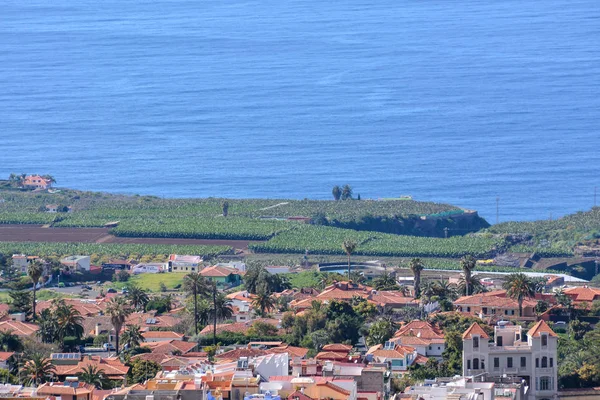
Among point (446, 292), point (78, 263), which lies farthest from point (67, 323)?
point (78, 263)

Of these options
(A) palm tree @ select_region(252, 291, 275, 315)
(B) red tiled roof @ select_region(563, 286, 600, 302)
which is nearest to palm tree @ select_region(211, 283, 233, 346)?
(A) palm tree @ select_region(252, 291, 275, 315)

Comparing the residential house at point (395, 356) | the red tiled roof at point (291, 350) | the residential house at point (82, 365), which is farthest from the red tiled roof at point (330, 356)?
the residential house at point (82, 365)

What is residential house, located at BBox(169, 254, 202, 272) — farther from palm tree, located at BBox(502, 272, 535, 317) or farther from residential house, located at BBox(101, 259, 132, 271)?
palm tree, located at BBox(502, 272, 535, 317)

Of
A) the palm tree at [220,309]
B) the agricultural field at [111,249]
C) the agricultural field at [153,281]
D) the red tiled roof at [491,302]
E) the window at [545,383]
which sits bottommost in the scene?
the window at [545,383]

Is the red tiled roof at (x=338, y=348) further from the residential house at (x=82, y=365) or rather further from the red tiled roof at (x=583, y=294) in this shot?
the red tiled roof at (x=583, y=294)

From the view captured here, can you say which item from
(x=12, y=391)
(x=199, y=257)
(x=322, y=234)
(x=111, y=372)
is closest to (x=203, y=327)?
(x=111, y=372)

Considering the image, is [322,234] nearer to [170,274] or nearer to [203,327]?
[170,274]

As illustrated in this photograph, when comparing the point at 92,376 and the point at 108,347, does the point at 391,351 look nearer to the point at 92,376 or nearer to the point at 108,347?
the point at 108,347
